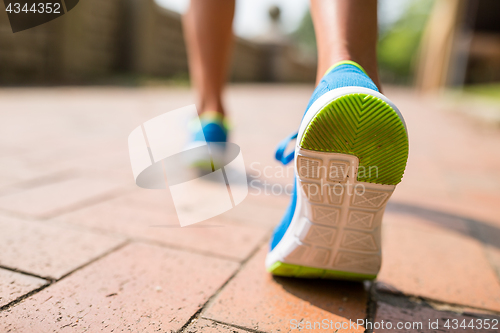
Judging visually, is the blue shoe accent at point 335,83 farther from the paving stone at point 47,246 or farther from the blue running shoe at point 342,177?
the paving stone at point 47,246

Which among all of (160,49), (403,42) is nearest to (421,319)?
(160,49)

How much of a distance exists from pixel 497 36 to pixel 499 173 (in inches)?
408

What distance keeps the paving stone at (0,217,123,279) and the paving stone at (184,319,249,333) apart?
1.05 ft

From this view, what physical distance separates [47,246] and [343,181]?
710 millimetres

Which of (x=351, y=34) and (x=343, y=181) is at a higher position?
(x=351, y=34)

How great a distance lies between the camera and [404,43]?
38.9 metres

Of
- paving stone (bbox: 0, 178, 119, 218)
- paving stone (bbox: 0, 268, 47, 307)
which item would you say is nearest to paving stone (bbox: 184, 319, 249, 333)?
paving stone (bbox: 0, 268, 47, 307)

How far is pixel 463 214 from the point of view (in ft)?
4.80

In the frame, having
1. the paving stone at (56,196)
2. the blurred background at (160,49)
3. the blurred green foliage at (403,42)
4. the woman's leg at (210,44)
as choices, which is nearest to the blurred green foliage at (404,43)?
the blurred green foliage at (403,42)

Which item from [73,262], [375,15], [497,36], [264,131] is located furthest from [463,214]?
[497,36]

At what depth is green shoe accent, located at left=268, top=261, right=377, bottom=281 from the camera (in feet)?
2.70

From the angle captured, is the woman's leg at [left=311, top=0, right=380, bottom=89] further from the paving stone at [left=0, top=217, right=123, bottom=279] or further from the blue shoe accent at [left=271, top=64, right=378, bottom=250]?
the paving stone at [left=0, top=217, right=123, bottom=279]

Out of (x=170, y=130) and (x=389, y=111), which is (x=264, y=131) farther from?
(x=389, y=111)

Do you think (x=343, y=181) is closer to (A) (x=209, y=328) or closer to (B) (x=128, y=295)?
(A) (x=209, y=328)
